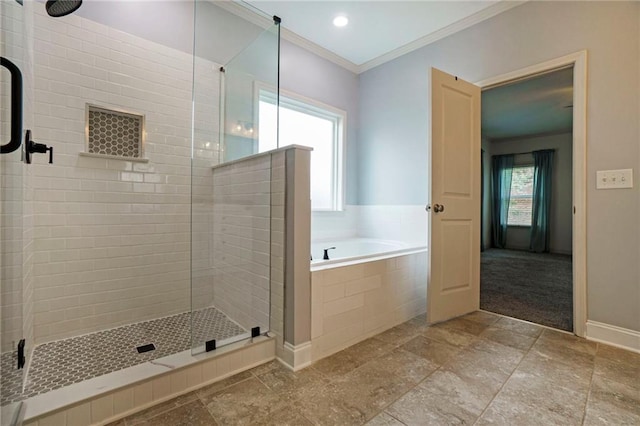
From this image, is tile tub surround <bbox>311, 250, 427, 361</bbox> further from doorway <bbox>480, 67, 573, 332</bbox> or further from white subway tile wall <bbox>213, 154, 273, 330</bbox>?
doorway <bbox>480, 67, 573, 332</bbox>

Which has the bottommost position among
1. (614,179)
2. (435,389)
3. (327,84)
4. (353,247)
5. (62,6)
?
(435,389)

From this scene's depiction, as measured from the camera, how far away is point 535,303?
2.79 m

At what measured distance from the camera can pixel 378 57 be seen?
343 centimetres

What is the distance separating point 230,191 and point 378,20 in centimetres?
219

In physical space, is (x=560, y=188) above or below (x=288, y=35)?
below

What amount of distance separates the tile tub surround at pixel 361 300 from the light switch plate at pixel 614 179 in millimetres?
1339

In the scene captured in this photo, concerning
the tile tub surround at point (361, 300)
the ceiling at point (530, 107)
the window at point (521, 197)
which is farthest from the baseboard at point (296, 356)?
the window at point (521, 197)

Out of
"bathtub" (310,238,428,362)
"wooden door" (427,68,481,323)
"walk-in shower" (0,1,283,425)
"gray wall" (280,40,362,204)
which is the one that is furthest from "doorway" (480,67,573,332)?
"walk-in shower" (0,1,283,425)

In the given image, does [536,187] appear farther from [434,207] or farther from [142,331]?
[142,331]

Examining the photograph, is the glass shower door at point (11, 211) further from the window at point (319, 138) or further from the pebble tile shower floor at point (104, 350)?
the window at point (319, 138)

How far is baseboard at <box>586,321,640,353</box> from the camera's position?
186 cm

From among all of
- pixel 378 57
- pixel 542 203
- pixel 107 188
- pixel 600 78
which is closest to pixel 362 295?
pixel 107 188

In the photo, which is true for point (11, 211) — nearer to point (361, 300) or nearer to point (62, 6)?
point (62, 6)

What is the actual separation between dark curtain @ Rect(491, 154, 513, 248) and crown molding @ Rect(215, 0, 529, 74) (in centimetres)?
486
